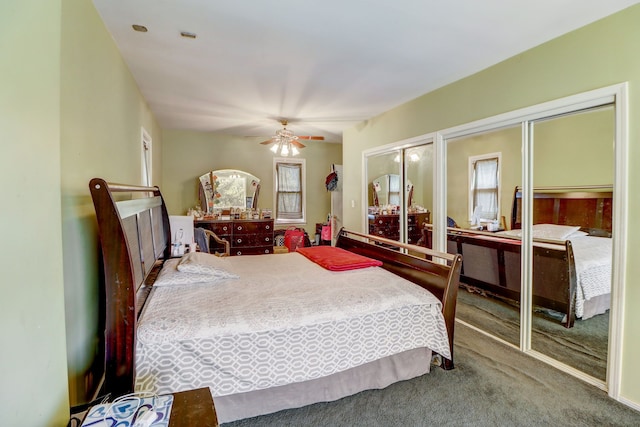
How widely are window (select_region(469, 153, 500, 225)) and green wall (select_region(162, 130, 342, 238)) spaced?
3681 millimetres

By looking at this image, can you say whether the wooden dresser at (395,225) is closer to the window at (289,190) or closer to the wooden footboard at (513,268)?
the wooden footboard at (513,268)

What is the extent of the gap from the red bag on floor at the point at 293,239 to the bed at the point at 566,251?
348 cm

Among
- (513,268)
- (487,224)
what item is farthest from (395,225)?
(513,268)

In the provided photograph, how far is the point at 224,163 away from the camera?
19.8 feet

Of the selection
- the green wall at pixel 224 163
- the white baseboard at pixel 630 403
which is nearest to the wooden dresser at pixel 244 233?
the green wall at pixel 224 163

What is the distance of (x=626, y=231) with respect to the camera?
6.60 ft

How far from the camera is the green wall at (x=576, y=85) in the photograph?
198 centimetres

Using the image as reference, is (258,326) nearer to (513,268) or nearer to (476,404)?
(476,404)

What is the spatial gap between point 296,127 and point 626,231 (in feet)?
13.9

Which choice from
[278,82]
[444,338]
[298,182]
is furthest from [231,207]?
[444,338]

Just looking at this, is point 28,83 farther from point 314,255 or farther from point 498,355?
point 498,355

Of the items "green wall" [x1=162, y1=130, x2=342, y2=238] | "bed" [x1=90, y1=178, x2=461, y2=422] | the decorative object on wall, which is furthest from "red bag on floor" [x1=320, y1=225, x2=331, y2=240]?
"bed" [x1=90, y1=178, x2=461, y2=422]

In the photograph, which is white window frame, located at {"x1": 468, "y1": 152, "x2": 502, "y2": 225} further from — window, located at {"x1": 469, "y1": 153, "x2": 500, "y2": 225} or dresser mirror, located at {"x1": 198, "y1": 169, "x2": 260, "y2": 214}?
dresser mirror, located at {"x1": 198, "y1": 169, "x2": 260, "y2": 214}

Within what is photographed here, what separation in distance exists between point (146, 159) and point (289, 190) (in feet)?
9.81
